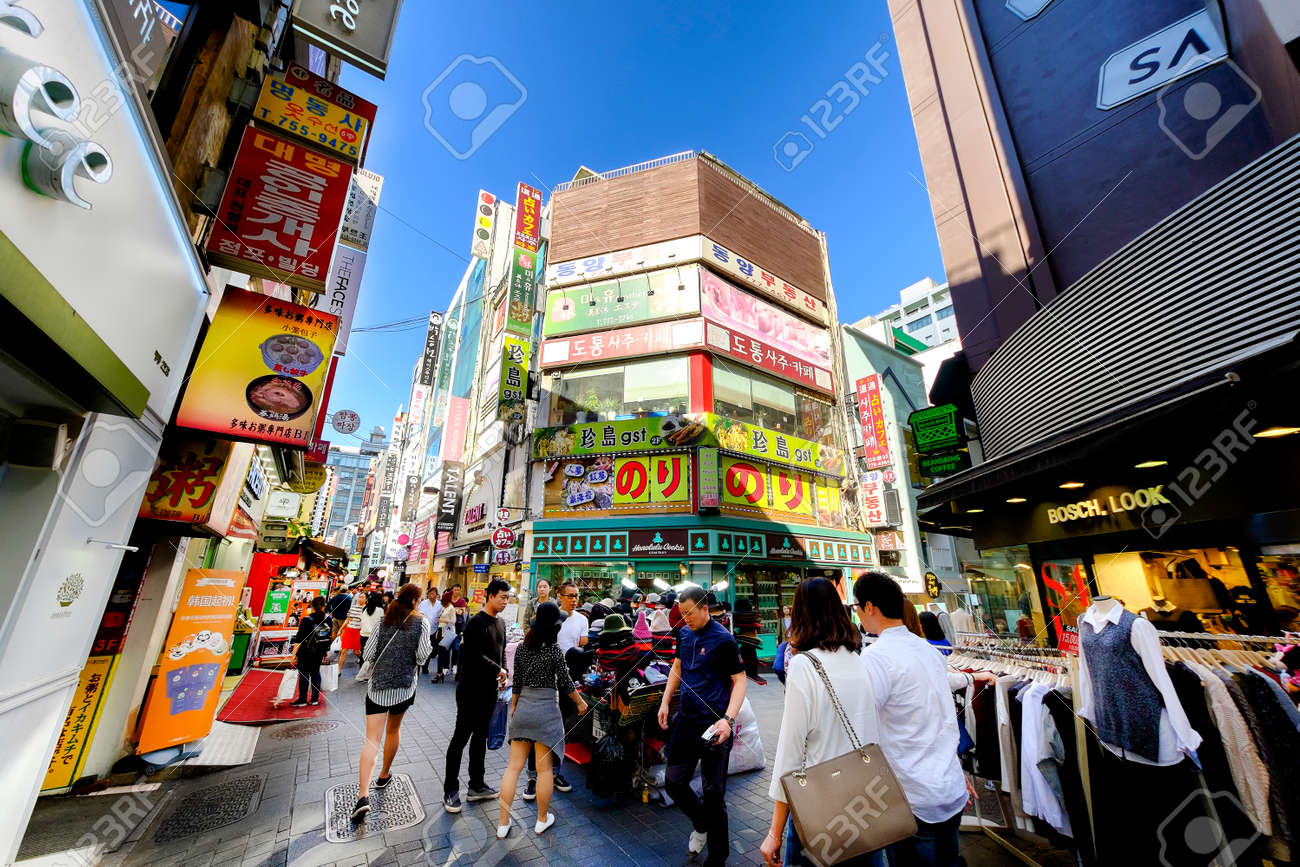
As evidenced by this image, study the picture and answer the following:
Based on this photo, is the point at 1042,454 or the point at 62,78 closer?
the point at 62,78

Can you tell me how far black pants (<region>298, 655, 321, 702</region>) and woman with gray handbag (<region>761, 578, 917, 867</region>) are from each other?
8894 mm

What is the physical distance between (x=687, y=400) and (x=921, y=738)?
13499mm

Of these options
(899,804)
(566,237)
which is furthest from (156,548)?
(566,237)

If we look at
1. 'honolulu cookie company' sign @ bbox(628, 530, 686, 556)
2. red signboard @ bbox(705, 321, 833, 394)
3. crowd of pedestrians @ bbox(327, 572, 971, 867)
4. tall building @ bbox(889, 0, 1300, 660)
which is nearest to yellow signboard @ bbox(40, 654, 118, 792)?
crowd of pedestrians @ bbox(327, 572, 971, 867)

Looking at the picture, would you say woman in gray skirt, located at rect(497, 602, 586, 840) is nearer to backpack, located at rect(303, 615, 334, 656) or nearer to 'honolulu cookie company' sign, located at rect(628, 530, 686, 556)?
backpack, located at rect(303, 615, 334, 656)

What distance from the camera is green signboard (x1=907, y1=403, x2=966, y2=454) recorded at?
981cm

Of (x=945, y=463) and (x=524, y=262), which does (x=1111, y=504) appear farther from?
(x=524, y=262)

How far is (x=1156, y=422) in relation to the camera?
4.20 m

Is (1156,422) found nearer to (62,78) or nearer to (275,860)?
(62,78)

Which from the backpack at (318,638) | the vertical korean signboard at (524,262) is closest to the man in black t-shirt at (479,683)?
the backpack at (318,638)

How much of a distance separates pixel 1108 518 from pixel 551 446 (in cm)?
1363

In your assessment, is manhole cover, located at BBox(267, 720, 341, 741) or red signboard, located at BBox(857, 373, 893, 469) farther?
red signboard, located at BBox(857, 373, 893, 469)

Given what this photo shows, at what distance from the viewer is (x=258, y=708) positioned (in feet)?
24.4

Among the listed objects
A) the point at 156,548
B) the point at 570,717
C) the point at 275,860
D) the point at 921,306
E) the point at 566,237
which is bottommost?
the point at 275,860
